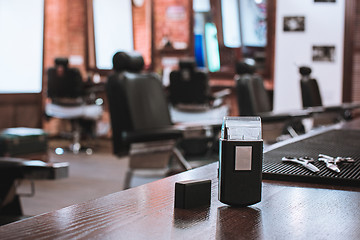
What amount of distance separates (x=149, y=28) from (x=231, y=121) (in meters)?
7.48

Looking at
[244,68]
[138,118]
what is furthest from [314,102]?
[138,118]

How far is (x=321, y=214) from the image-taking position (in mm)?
939

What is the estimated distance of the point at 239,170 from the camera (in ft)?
3.26

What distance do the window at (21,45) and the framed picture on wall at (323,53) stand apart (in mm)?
4637

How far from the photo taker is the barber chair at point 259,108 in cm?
396

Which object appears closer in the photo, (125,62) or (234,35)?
(125,62)

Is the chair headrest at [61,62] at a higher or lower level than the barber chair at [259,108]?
higher

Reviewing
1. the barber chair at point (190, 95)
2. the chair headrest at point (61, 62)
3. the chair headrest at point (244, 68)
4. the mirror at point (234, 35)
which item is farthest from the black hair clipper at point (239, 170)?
the chair headrest at point (61, 62)

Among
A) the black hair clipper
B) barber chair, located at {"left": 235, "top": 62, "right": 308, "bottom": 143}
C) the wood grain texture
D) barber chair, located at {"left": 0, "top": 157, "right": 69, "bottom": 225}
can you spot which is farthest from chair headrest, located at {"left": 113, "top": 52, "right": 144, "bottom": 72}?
the black hair clipper

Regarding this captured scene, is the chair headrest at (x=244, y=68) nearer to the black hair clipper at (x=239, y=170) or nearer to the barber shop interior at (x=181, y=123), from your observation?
the barber shop interior at (x=181, y=123)

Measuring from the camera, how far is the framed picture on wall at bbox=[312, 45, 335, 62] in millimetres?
6535

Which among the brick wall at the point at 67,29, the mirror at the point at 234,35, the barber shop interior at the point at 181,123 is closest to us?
the barber shop interior at the point at 181,123

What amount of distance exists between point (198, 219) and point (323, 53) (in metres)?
6.05

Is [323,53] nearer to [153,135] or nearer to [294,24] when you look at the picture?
[294,24]
